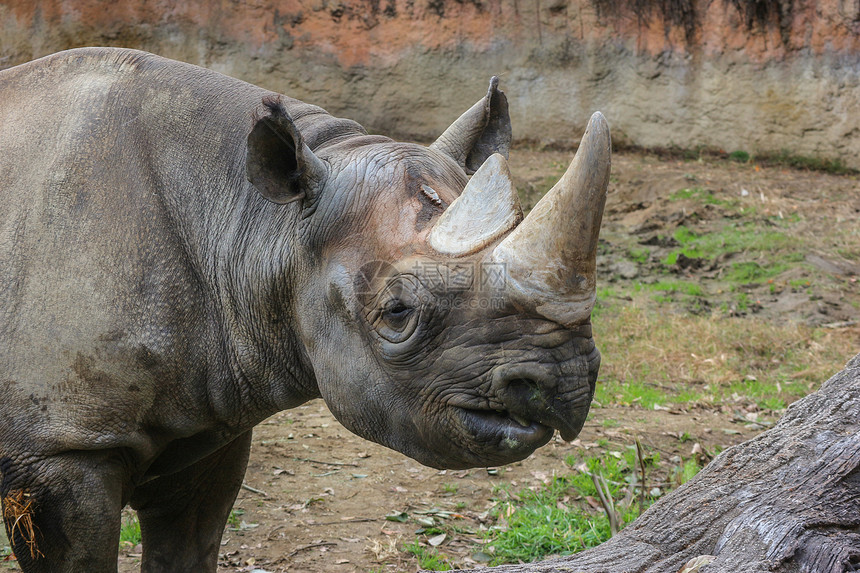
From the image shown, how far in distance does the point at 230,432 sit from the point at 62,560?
756 mm

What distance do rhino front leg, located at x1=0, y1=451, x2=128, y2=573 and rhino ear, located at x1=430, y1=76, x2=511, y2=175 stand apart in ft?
5.85

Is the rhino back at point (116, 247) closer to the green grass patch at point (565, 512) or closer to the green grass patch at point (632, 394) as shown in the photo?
the green grass patch at point (565, 512)

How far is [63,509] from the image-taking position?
3.30 m

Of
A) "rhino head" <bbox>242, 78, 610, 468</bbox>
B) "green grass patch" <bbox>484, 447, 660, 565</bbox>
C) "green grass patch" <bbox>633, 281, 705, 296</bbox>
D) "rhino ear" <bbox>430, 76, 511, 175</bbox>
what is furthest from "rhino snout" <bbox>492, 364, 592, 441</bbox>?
"green grass patch" <bbox>633, 281, 705, 296</bbox>

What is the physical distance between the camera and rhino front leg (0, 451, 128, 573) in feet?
10.8

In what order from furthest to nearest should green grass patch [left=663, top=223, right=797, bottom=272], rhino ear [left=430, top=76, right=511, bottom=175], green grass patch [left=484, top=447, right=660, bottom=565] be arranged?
green grass patch [left=663, top=223, right=797, bottom=272] → green grass patch [left=484, top=447, right=660, bottom=565] → rhino ear [left=430, top=76, right=511, bottom=175]

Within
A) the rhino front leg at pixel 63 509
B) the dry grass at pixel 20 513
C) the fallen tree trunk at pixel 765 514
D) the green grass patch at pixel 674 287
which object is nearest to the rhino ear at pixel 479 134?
the fallen tree trunk at pixel 765 514

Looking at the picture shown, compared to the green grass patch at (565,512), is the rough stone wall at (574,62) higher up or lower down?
higher up

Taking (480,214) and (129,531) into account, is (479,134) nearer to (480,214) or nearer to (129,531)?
(480,214)

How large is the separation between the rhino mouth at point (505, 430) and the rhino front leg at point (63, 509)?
1.37 metres

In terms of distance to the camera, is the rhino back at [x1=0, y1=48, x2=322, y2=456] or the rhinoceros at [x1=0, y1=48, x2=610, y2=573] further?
the rhino back at [x1=0, y1=48, x2=322, y2=456]

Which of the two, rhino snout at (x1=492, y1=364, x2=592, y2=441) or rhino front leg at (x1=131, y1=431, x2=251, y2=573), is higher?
rhino snout at (x1=492, y1=364, x2=592, y2=441)

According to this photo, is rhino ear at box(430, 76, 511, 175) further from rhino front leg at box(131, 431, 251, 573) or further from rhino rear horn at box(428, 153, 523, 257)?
rhino front leg at box(131, 431, 251, 573)

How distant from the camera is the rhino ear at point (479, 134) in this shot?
390 cm
